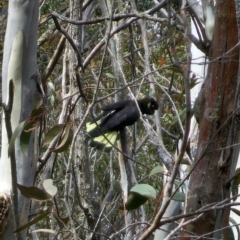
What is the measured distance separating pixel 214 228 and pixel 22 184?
0.56 m

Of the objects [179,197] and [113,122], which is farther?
[113,122]

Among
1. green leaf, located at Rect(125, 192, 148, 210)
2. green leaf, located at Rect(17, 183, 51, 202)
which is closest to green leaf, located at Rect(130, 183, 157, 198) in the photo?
→ green leaf, located at Rect(125, 192, 148, 210)

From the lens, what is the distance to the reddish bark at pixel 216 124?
1590 mm

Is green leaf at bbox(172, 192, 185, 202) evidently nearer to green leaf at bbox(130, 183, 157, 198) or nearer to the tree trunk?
green leaf at bbox(130, 183, 157, 198)

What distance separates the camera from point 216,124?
162 centimetres

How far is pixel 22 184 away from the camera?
173cm

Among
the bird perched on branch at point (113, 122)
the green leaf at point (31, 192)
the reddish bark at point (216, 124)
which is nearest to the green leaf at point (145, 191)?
the reddish bark at point (216, 124)

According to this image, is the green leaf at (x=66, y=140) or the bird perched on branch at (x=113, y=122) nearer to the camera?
the green leaf at (x=66, y=140)

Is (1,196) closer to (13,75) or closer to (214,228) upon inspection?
(13,75)

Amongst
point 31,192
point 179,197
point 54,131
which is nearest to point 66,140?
point 54,131

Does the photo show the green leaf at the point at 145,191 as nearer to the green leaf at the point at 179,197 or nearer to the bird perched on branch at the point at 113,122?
the green leaf at the point at 179,197

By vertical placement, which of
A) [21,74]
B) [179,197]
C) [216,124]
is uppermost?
[21,74]

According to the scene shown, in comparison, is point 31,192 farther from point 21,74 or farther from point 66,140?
point 21,74

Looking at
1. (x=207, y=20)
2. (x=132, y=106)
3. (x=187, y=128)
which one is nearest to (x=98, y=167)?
(x=132, y=106)
